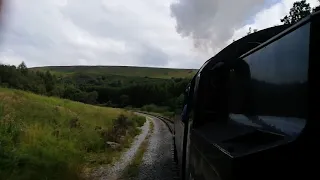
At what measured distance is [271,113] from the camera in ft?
9.52

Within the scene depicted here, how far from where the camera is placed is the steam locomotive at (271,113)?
6.95 ft

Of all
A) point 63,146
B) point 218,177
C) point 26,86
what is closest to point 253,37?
point 218,177

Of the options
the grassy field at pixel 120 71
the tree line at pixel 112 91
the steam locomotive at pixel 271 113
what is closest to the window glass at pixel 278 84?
the steam locomotive at pixel 271 113

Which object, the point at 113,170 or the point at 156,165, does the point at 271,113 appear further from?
the point at 156,165

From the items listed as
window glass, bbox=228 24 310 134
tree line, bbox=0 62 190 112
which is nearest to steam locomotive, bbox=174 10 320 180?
window glass, bbox=228 24 310 134

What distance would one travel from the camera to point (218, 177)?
2840mm

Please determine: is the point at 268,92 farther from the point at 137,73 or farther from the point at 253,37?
the point at 137,73

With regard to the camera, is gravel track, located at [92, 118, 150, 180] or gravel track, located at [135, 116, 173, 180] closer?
gravel track, located at [135, 116, 173, 180]

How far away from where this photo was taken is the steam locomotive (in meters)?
2.12

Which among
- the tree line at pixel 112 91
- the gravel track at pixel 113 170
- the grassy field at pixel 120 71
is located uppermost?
the grassy field at pixel 120 71

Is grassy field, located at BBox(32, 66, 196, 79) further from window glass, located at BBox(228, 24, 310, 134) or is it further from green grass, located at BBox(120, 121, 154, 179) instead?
window glass, located at BBox(228, 24, 310, 134)

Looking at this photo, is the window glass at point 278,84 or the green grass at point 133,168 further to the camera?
the green grass at point 133,168

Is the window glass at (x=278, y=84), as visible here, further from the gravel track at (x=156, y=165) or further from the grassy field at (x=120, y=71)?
the grassy field at (x=120, y=71)

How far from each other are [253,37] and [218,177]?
2.20 metres
